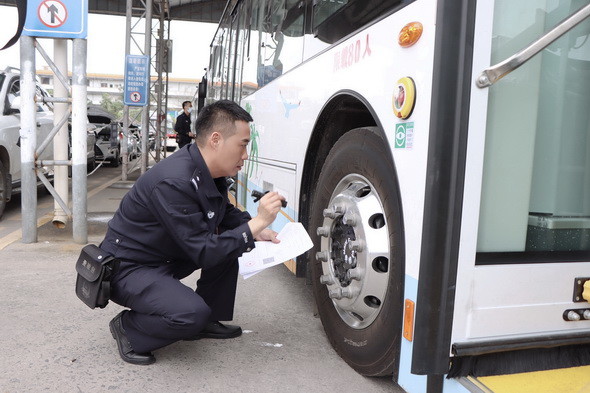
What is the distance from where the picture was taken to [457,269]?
173cm

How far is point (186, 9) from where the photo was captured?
75.4 feet

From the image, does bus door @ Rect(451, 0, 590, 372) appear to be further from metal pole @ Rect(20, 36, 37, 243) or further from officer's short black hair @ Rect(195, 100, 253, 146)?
metal pole @ Rect(20, 36, 37, 243)

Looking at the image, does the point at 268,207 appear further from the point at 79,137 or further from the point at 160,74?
the point at 160,74

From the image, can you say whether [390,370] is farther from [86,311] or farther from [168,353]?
[86,311]

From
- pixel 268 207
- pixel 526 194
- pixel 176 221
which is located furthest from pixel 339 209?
pixel 526 194

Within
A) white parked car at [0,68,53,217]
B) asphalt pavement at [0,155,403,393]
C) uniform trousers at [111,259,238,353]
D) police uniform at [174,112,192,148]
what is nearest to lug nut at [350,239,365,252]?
asphalt pavement at [0,155,403,393]

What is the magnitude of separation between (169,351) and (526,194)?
6.51 feet

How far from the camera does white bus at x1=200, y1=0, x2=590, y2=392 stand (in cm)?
169

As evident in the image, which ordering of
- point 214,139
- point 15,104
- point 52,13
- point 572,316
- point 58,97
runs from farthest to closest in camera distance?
1. point 15,104
2. point 58,97
3. point 52,13
4. point 214,139
5. point 572,316

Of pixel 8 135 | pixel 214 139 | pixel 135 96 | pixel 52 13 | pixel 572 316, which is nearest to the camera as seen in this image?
pixel 572 316

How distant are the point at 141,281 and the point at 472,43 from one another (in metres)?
1.84

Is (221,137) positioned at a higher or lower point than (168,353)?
higher

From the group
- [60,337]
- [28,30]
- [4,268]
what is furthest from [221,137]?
[28,30]

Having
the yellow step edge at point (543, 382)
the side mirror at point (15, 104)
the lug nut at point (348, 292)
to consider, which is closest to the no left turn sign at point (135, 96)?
the side mirror at point (15, 104)
